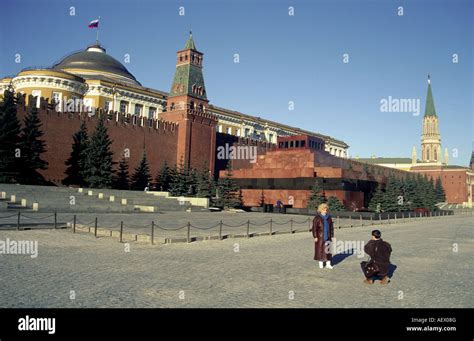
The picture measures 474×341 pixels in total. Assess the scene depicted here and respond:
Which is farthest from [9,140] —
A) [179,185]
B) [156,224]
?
[156,224]

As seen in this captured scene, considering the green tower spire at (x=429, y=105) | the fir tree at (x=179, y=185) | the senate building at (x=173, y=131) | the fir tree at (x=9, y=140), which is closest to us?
the fir tree at (x=9, y=140)

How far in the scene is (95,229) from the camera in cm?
1291

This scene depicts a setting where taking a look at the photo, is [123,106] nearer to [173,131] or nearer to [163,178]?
[173,131]

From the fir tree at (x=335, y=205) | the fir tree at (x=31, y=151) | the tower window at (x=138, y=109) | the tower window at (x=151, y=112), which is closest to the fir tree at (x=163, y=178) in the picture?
the fir tree at (x=31, y=151)

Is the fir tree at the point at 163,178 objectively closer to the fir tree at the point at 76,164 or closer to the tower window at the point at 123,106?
the fir tree at the point at 76,164

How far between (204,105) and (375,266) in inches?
1456

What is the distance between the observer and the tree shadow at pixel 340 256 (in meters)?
9.76

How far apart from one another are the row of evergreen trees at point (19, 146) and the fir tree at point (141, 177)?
7.55 meters

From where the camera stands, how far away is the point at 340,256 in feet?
35.0

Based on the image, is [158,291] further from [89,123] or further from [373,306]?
[89,123]

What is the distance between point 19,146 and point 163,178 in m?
12.7
